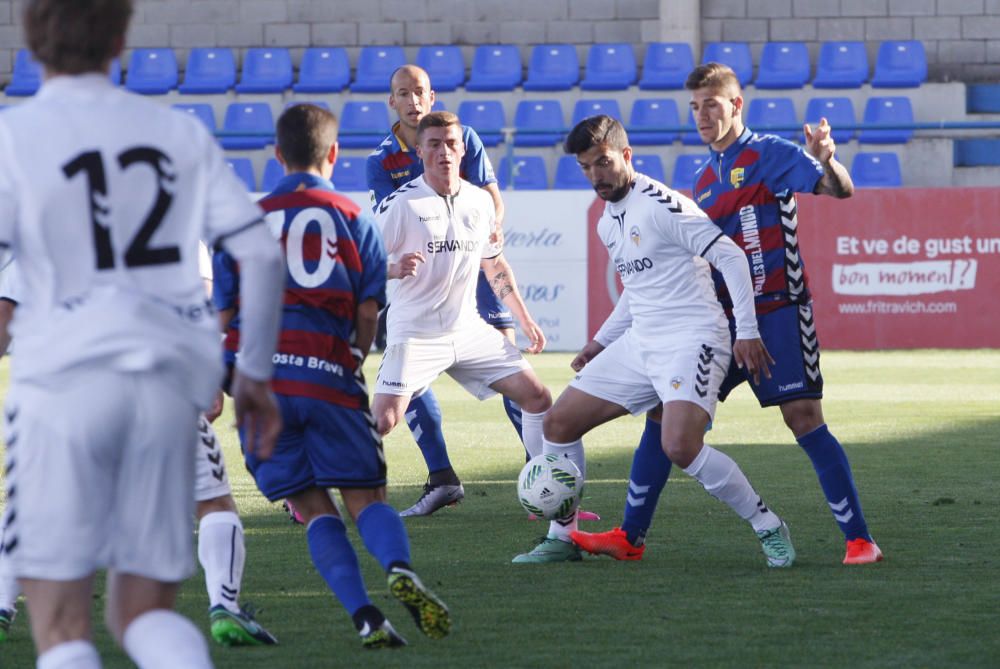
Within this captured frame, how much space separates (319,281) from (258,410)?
1.60 meters

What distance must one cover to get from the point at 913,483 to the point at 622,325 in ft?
9.06

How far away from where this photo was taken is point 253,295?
300cm

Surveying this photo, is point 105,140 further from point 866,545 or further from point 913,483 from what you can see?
point 913,483

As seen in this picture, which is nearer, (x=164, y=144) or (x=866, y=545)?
(x=164, y=144)

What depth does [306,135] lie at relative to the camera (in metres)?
4.63

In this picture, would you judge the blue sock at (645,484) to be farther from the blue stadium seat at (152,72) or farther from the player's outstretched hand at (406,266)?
the blue stadium seat at (152,72)

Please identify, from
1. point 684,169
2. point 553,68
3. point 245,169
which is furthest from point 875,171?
point 245,169

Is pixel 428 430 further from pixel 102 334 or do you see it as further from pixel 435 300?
pixel 102 334

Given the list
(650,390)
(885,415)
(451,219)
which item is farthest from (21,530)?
(885,415)

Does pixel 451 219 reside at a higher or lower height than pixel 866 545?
higher

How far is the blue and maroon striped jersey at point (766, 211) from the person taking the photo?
6.18 m

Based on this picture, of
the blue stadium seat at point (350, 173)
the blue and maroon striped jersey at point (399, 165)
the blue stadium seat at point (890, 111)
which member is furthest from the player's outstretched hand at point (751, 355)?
the blue stadium seat at point (890, 111)

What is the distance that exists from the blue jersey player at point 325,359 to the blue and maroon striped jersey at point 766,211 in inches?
79.1

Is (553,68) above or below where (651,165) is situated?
above
